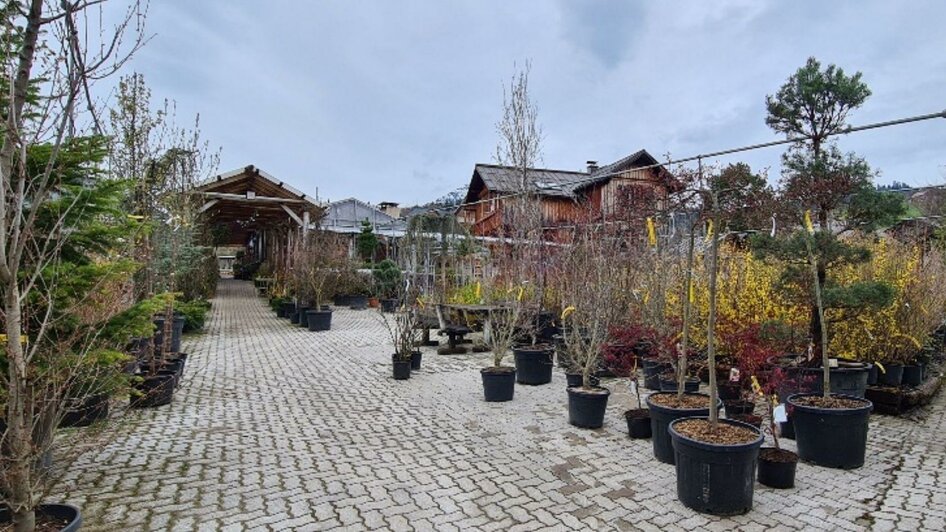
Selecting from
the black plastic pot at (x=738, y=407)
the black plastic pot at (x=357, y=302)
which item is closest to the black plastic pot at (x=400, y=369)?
the black plastic pot at (x=738, y=407)

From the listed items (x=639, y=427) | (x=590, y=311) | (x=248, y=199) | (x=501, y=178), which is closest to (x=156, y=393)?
(x=590, y=311)

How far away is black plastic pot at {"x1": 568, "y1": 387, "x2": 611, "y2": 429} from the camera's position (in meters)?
4.50

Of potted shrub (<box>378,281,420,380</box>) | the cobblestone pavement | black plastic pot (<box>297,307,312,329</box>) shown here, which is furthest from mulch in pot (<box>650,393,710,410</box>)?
black plastic pot (<box>297,307,312,329</box>)

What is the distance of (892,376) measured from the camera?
540 centimetres

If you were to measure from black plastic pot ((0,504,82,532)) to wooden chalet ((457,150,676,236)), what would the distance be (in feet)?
23.9

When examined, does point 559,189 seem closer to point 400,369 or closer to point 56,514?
→ point 400,369

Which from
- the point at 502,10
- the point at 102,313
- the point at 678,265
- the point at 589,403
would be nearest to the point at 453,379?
the point at 589,403

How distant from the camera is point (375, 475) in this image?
3.49m

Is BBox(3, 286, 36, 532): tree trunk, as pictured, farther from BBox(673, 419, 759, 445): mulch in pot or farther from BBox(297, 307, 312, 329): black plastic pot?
BBox(297, 307, 312, 329): black plastic pot

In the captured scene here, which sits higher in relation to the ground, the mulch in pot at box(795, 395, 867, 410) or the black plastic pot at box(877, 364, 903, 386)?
the mulch in pot at box(795, 395, 867, 410)

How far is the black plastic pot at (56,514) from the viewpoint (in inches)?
90.6

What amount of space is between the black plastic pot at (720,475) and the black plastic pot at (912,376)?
13.1ft

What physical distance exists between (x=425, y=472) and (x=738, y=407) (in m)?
2.74

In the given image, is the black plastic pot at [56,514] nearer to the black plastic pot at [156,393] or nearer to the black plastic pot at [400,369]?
the black plastic pot at [156,393]
